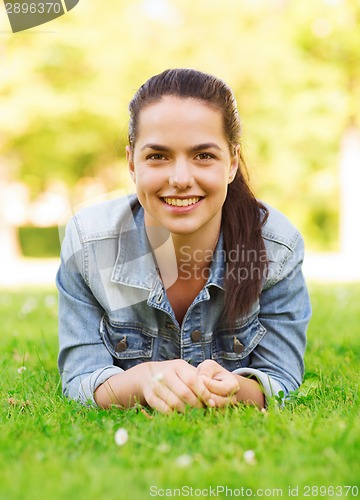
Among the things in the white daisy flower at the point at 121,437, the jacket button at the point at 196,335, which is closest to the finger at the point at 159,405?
the white daisy flower at the point at 121,437

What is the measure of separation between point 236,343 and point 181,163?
85 centimetres

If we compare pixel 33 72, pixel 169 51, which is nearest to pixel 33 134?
pixel 33 72

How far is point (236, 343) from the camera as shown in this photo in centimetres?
305

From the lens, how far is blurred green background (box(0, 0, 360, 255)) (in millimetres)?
14938

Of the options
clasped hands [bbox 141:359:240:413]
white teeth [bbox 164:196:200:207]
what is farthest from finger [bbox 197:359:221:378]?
white teeth [bbox 164:196:200:207]

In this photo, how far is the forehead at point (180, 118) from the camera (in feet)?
8.95

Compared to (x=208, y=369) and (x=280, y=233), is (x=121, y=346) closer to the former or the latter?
(x=208, y=369)

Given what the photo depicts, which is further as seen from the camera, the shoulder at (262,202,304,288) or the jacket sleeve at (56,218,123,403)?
the shoulder at (262,202,304,288)

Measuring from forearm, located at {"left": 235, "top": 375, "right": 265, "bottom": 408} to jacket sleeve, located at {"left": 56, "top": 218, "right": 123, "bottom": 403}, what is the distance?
0.50 metres

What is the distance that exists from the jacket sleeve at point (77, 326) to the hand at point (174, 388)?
29 centimetres

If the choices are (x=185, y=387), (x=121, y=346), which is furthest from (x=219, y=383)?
(x=121, y=346)

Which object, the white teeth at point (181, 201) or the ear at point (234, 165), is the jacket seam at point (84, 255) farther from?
the ear at point (234, 165)

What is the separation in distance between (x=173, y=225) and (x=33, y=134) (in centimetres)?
1466

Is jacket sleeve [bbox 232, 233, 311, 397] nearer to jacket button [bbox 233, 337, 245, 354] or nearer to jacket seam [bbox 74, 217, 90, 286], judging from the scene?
jacket button [bbox 233, 337, 245, 354]
